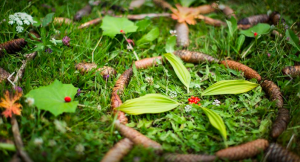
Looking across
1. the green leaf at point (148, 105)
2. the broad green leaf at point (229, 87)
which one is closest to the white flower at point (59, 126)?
the green leaf at point (148, 105)

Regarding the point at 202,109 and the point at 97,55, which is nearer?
the point at 202,109

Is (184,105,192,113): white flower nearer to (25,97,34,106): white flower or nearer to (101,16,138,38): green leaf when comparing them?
(101,16,138,38): green leaf

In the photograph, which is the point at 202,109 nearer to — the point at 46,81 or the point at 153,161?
the point at 153,161

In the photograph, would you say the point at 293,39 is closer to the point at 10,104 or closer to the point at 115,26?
the point at 115,26

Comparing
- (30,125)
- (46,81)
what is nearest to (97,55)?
(46,81)

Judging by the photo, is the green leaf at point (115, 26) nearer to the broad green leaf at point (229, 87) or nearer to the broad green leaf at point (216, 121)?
the broad green leaf at point (229, 87)

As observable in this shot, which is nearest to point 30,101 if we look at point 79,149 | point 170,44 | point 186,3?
point 79,149

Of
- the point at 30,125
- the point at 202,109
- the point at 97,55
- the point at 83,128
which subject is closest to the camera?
the point at 30,125
